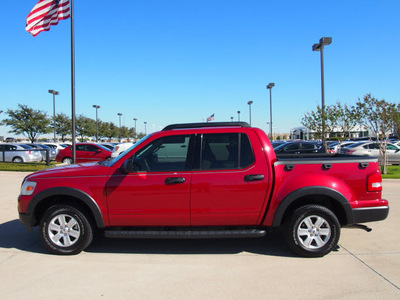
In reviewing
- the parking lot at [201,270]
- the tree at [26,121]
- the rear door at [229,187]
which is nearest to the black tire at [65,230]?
the parking lot at [201,270]

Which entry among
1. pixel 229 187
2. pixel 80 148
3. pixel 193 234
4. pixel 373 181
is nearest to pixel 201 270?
pixel 193 234

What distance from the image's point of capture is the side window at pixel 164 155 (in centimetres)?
423

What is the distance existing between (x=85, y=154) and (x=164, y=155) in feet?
47.4

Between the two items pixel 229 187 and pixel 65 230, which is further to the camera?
pixel 65 230

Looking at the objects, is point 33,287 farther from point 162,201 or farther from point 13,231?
point 13,231

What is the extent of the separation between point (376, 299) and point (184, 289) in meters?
1.99

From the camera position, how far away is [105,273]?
3779mm

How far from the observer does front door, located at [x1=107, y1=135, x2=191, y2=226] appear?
409 centimetres

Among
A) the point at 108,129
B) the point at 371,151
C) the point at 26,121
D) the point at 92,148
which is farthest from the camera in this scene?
the point at 108,129

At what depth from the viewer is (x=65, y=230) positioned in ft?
14.1

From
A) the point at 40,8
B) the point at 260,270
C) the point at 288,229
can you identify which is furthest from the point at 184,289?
the point at 40,8

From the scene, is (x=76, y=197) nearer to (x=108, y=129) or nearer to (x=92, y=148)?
(x=92, y=148)

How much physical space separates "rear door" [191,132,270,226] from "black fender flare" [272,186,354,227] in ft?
0.85

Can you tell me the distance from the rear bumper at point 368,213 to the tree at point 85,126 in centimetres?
5577
